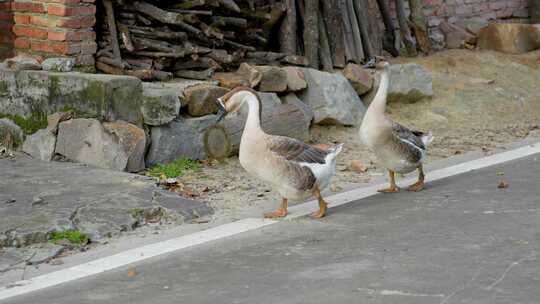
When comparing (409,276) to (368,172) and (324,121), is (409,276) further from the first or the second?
(324,121)

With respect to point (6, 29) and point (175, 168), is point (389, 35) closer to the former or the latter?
point (6, 29)

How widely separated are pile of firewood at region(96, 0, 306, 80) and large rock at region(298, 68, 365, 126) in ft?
2.83

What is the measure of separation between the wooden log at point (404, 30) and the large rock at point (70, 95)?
5539mm

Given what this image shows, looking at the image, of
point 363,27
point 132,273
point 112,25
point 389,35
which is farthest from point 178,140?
point 389,35

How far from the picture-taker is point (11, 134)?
10086 mm

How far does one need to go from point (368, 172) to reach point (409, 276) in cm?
355

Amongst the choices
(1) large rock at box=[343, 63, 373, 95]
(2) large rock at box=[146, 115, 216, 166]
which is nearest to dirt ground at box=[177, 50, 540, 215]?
(2) large rock at box=[146, 115, 216, 166]

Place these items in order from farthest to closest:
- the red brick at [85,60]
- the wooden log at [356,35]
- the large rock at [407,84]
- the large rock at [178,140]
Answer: the wooden log at [356,35] → the large rock at [407,84] → the red brick at [85,60] → the large rock at [178,140]

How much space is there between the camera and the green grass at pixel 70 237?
24.0 ft

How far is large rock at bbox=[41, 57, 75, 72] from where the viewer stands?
10234 millimetres

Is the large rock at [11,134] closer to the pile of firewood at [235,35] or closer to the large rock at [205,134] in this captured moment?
the pile of firewood at [235,35]

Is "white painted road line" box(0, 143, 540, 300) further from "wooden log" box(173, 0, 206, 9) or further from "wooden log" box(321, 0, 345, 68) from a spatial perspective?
"wooden log" box(321, 0, 345, 68)

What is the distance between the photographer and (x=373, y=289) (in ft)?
20.3

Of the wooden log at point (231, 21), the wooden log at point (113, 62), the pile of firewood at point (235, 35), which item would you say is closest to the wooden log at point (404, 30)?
the pile of firewood at point (235, 35)
